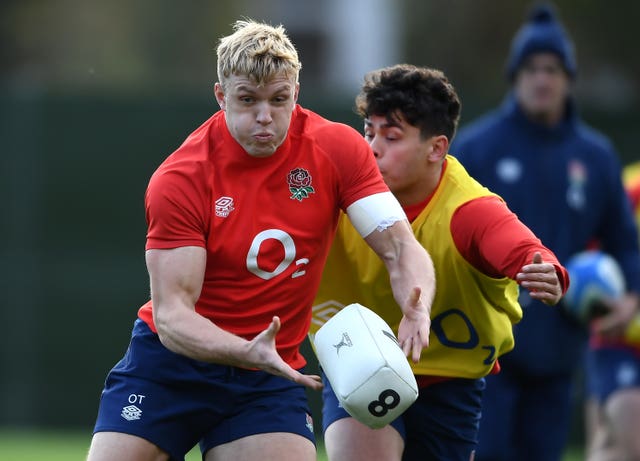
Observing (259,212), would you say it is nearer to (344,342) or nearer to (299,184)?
(299,184)

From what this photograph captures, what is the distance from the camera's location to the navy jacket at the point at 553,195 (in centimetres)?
760

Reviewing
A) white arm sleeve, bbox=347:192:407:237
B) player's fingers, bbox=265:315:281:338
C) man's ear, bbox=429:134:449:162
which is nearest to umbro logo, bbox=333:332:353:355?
player's fingers, bbox=265:315:281:338

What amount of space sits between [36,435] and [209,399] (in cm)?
709

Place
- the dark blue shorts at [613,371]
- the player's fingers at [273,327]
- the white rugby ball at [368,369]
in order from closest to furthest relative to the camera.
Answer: the player's fingers at [273,327] → the white rugby ball at [368,369] → the dark blue shorts at [613,371]

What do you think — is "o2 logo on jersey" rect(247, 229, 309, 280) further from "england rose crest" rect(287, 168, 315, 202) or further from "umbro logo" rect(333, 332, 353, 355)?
"umbro logo" rect(333, 332, 353, 355)

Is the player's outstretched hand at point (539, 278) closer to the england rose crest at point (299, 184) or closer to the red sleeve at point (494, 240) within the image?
the red sleeve at point (494, 240)

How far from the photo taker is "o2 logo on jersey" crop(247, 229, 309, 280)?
15.5 feet

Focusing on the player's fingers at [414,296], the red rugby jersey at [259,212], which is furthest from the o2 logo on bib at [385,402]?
the red rugby jersey at [259,212]

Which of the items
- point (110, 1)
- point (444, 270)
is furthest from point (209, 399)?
point (110, 1)

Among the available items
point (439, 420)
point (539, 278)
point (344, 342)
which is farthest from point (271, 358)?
point (439, 420)

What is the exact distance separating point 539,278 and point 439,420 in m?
0.99

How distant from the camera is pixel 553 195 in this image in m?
7.66

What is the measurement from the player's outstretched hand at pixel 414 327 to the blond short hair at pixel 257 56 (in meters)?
0.93

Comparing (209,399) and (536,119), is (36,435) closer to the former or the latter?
(536,119)
